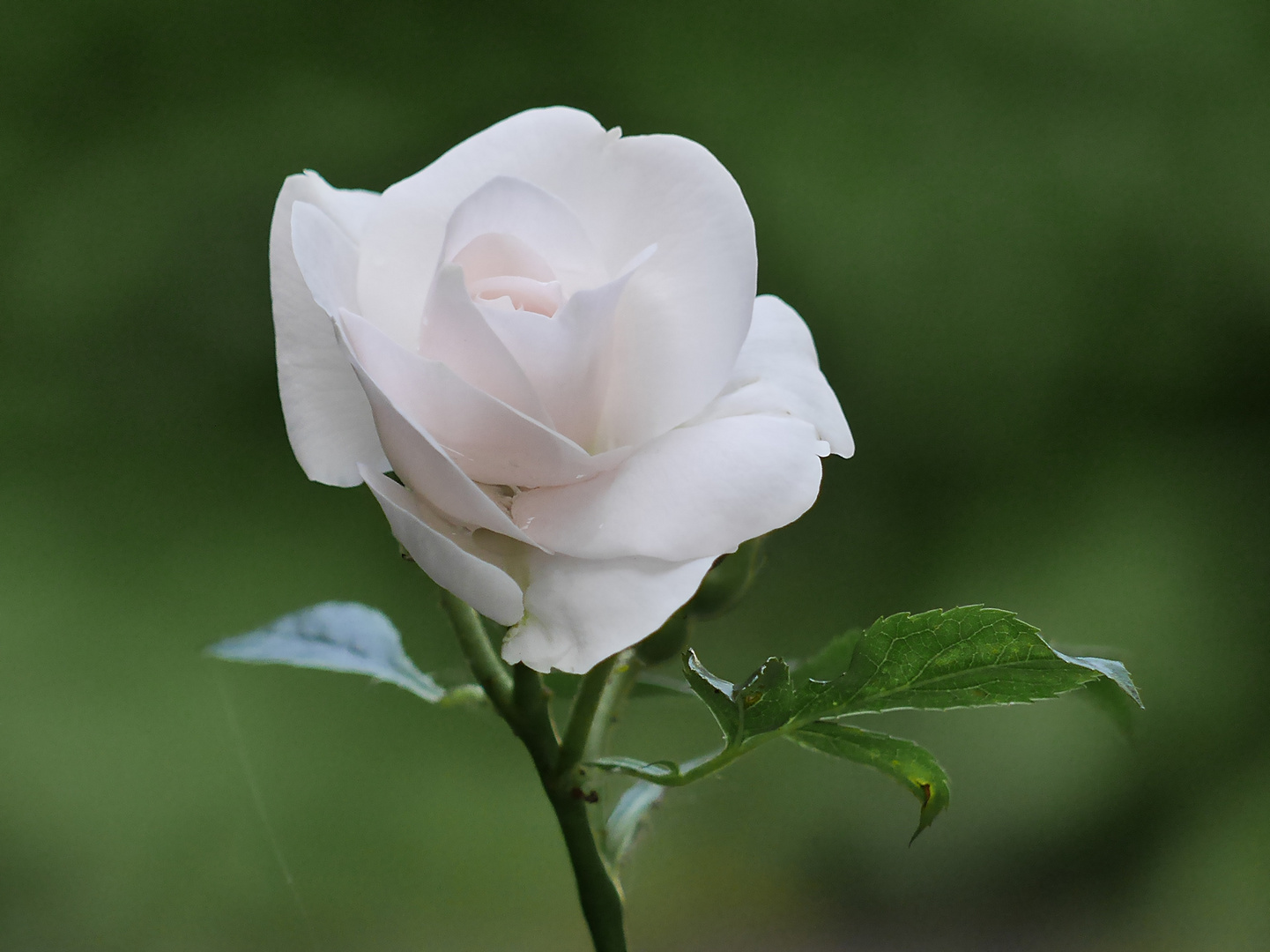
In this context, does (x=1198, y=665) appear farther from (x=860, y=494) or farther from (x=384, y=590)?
(x=384, y=590)

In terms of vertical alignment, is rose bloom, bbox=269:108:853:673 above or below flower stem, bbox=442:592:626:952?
above

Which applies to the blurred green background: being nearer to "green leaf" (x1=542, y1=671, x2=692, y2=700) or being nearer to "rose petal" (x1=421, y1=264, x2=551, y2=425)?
"green leaf" (x1=542, y1=671, x2=692, y2=700)

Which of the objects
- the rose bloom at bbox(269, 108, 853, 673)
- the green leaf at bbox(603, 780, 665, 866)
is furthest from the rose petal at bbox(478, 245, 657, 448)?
the green leaf at bbox(603, 780, 665, 866)

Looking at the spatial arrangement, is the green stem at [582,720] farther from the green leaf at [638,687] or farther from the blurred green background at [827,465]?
the blurred green background at [827,465]

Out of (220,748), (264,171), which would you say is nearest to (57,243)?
(264,171)

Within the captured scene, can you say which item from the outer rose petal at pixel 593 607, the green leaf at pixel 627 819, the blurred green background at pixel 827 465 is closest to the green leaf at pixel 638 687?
the green leaf at pixel 627 819

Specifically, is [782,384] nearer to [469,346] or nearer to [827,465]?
[469,346]

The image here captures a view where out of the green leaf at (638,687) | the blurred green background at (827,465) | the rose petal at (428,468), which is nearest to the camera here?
the rose petal at (428,468)
